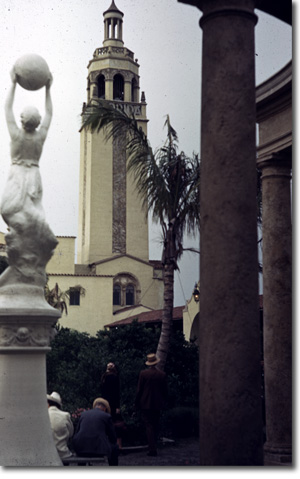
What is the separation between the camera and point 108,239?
169ft

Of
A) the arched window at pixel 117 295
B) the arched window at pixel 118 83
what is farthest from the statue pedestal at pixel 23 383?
the arched window at pixel 117 295

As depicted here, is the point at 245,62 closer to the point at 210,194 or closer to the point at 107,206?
the point at 210,194

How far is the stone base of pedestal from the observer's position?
28.2ft

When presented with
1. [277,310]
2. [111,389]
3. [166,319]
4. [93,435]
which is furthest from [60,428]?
[166,319]

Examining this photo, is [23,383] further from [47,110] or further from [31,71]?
[31,71]

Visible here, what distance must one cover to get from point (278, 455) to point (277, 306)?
179cm

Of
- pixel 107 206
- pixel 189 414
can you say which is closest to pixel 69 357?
pixel 189 414

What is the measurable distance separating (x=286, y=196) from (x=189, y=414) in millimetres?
5630

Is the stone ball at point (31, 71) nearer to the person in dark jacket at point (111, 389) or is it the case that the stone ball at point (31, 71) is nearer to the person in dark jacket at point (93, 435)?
the person in dark jacket at point (93, 435)

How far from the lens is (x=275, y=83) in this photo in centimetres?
936

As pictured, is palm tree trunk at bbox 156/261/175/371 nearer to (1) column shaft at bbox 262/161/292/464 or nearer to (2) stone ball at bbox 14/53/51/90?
(1) column shaft at bbox 262/161/292/464

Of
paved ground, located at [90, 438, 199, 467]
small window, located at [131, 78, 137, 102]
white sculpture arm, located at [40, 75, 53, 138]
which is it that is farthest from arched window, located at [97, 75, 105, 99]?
white sculpture arm, located at [40, 75, 53, 138]

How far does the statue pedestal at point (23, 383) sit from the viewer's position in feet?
22.2

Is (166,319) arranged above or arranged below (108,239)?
below
